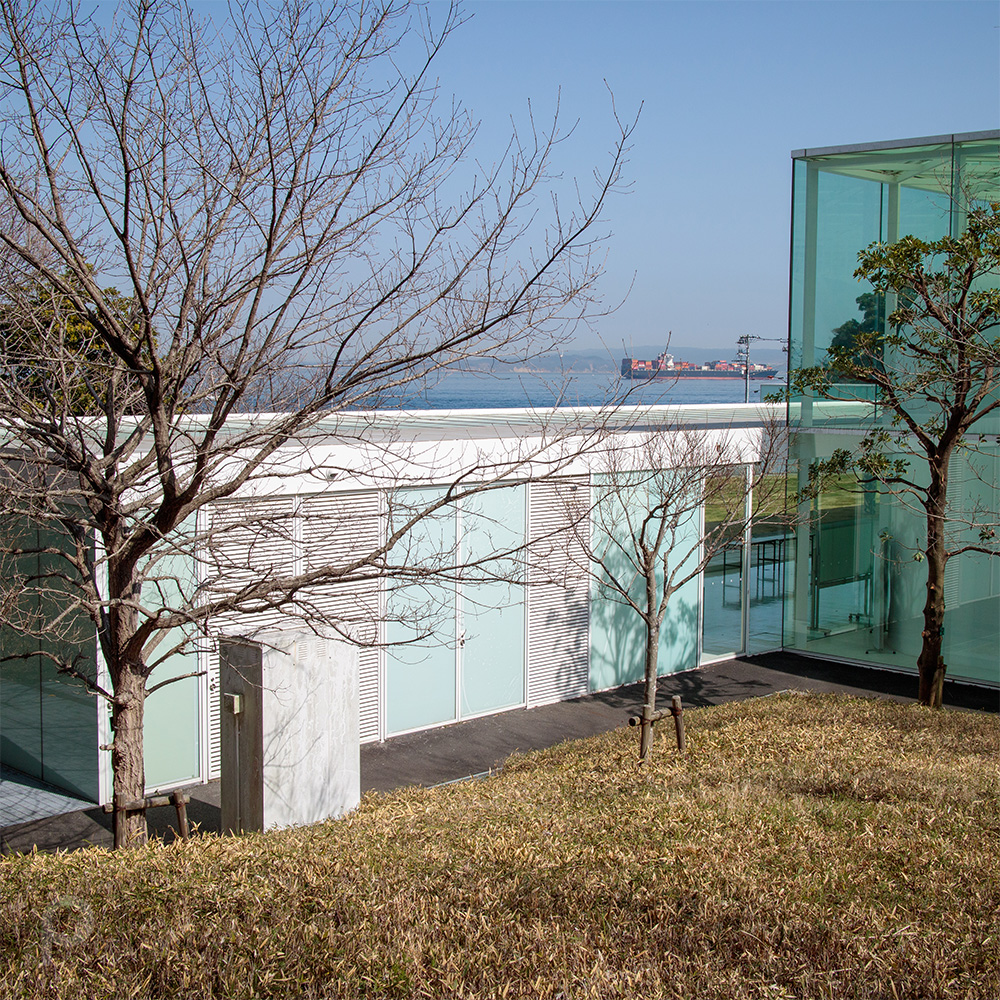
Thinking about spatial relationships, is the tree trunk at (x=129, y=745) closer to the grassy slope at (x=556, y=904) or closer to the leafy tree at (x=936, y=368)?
the grassy slope at (x=556, y=904)

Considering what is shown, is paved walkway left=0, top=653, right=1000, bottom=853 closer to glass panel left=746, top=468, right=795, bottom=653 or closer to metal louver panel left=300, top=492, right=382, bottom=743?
glass panel left=746, top=468, right=795, bottom=653

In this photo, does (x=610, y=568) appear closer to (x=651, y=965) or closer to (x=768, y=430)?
(x=768, y=430)

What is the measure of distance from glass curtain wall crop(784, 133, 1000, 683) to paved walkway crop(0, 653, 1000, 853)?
0.54 metres

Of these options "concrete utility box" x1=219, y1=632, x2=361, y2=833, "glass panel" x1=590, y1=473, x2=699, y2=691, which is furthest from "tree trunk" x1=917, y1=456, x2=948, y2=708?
"concrete utility box" x1=219, y1=632, x2=361, y2=833

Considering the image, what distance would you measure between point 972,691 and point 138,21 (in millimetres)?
12291

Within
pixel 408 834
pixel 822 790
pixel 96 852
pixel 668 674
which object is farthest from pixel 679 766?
pixel 668 674

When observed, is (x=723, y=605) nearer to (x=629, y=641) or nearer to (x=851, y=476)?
(x=629, y=641)

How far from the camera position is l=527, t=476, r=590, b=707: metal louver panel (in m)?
12.3

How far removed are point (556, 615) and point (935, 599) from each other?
423 centimetres

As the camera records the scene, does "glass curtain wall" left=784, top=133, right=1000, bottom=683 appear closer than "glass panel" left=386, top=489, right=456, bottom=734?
No

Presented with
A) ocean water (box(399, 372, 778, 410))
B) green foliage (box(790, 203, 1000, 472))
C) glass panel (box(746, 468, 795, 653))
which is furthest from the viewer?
glass panel (box(746, 468, 795, 653))

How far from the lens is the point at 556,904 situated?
373 centimetres

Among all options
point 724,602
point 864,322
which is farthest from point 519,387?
point 724,602

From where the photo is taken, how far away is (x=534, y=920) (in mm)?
3490
